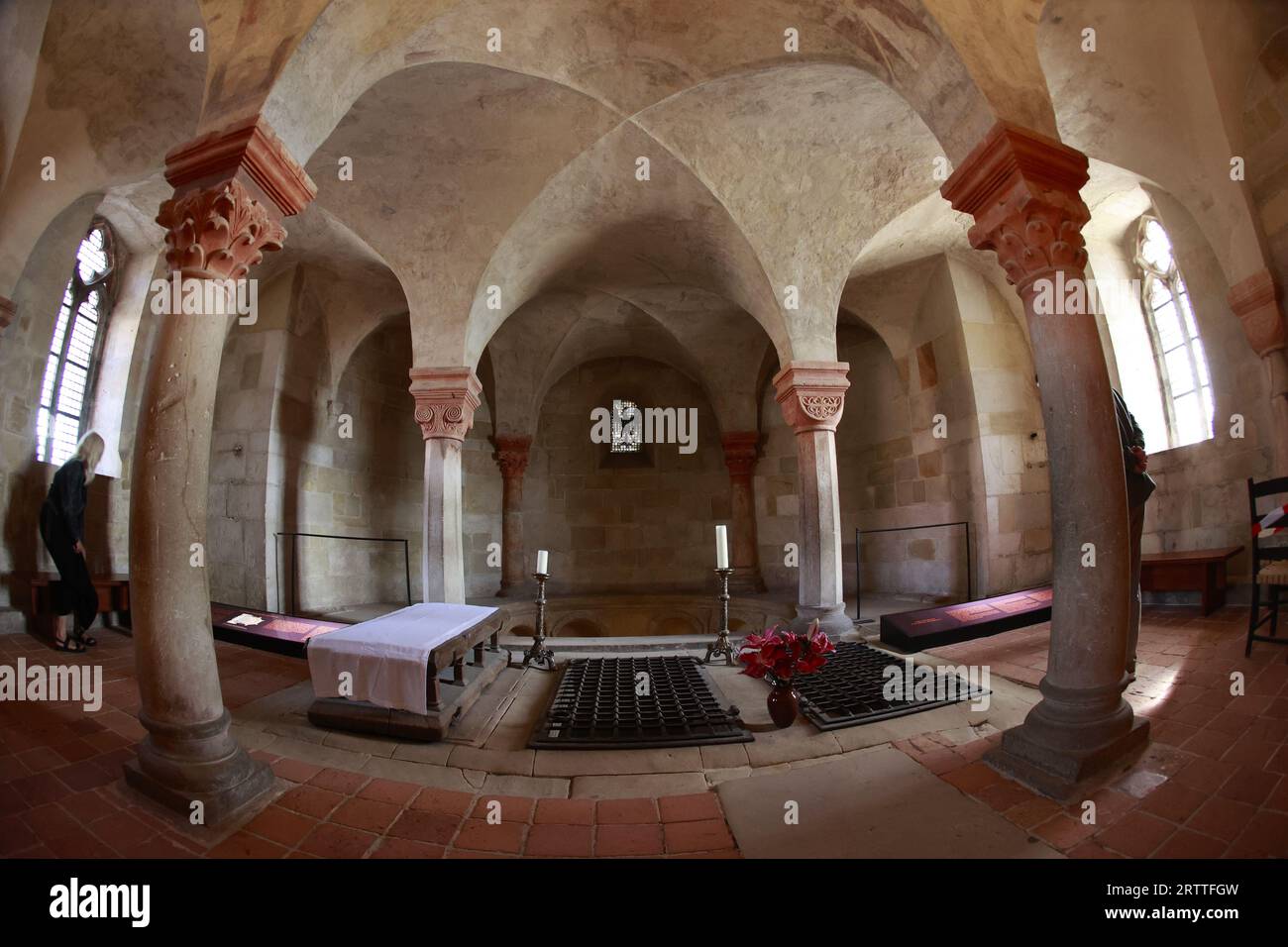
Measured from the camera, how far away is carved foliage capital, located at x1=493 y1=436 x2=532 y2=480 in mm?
10234

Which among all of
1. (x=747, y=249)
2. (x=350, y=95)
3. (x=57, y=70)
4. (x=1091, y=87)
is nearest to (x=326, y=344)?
(x=57, y=70)

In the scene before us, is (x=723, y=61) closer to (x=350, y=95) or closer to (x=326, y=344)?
(x=350, y=95)

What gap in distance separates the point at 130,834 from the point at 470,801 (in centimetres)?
123

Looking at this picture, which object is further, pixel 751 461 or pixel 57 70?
pixel 751 461

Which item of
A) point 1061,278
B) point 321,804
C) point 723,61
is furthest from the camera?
point 723,61

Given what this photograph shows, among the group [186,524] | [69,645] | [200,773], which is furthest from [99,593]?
[200,773]

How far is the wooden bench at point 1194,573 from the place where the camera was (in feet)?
16.1

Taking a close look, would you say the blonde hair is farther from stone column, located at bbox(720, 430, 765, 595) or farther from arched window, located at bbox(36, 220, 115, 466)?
stone column, located at bbox(720, 430, 765, 595)

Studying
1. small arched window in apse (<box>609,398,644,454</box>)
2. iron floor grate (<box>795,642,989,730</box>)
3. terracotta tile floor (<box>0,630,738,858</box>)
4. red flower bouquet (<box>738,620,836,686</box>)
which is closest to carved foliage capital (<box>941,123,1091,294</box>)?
red flower bouquet (<box>738,620,836,686</box>)

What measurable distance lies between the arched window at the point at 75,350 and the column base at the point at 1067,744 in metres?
8.66

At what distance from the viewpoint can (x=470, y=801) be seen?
7.49 ft

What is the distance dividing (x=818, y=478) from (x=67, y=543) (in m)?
7.22

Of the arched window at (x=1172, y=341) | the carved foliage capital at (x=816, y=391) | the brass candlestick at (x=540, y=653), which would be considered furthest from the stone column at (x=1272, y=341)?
the brass candlestick at (x=540, y=653)

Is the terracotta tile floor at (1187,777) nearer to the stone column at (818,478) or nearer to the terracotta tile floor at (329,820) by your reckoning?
the terracotta tile floor at (329,820)
